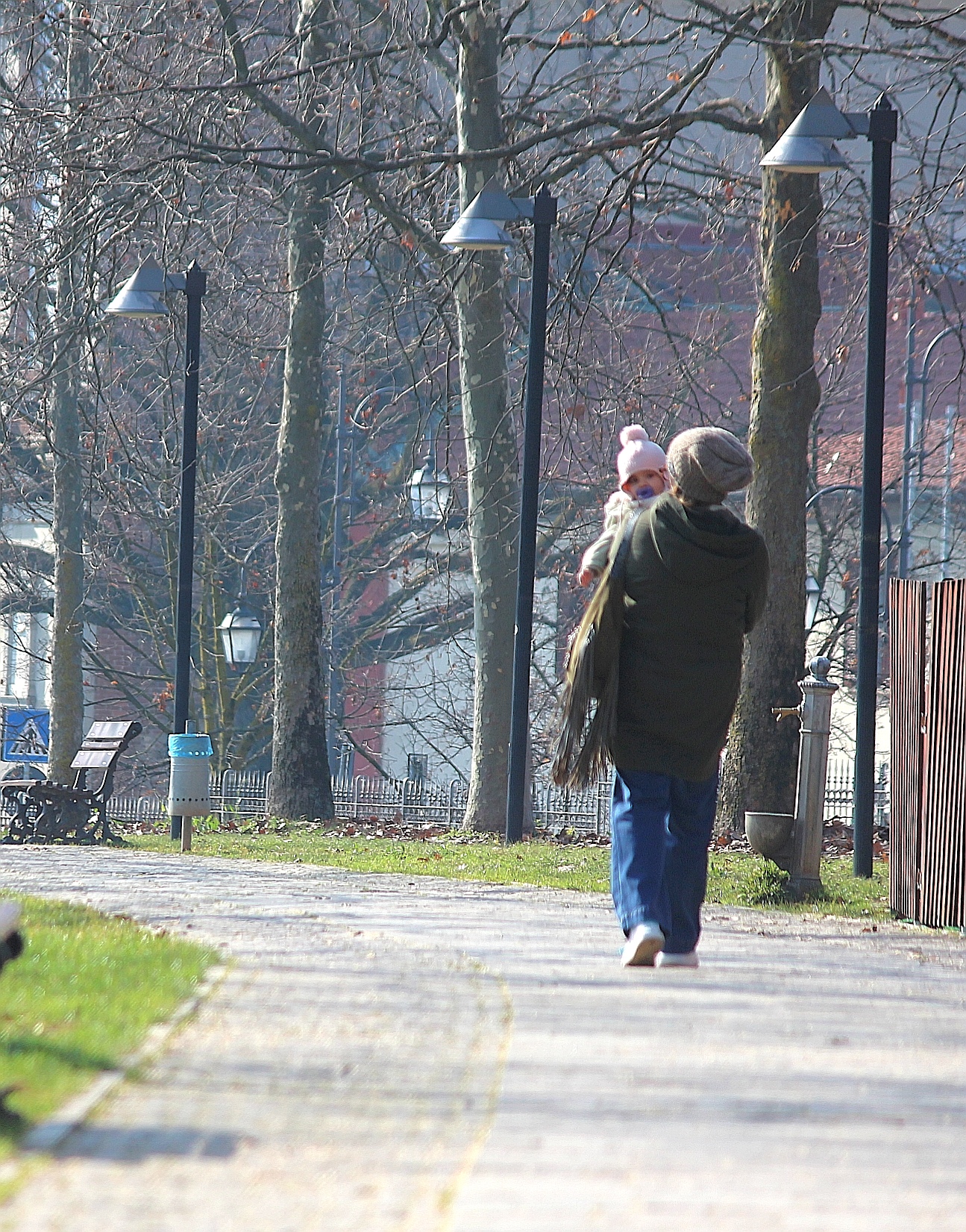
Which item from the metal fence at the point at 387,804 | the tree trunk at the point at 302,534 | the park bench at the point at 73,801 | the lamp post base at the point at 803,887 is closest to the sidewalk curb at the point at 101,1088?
the lamp post base at the point at 803,887

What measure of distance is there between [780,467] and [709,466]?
668 cm

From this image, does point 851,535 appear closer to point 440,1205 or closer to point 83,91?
point 83,91

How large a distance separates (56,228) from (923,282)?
773cm

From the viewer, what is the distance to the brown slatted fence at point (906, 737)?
30.0 ft

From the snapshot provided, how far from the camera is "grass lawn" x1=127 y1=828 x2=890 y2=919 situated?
399 inches

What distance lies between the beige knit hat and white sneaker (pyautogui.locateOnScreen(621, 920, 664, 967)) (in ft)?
4.97

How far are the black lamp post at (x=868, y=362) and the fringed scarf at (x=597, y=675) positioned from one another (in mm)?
4571

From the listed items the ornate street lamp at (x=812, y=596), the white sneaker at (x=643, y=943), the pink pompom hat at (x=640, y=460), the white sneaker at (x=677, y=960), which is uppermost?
the ornate street lamp at (x=812, y=596)

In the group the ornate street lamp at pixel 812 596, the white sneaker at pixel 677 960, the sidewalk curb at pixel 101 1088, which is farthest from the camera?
the ornate street lamp at pixel 812 596

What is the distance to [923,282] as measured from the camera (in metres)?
14.5

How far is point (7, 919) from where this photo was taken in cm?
470

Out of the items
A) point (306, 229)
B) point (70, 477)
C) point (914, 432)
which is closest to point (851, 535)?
point (914, 432)

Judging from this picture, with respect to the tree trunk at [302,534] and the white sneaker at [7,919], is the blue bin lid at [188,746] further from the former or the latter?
the white sneaker at [7,919]

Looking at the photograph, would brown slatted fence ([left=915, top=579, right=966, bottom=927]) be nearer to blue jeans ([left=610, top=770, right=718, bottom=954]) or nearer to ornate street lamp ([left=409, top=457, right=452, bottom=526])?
blue jeans ([left=610, top=770, right=718, bottom=954])
